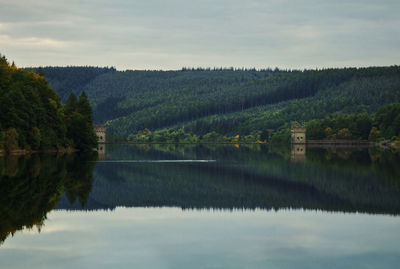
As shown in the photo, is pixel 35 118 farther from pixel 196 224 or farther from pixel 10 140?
pixel 196 224

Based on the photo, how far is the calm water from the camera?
2461 cm

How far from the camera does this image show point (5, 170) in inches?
2501

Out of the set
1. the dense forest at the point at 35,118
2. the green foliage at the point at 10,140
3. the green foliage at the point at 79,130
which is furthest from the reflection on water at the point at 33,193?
the green foliage at the point at 79,130

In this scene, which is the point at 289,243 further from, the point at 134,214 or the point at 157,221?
the point at 134,214

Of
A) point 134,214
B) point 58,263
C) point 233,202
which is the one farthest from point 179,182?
point 58,263

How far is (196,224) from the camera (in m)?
33.3

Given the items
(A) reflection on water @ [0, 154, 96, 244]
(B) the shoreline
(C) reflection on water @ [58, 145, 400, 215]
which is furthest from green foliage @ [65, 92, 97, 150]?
(A) reflection on water @ [0, 154, 96, 244]

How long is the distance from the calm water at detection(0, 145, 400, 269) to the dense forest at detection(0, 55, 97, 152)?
5194 cm

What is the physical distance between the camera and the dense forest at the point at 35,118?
10812 cm

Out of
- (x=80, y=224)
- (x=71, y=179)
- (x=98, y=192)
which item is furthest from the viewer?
(x=71, y=179)

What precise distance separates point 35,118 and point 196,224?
86456mm

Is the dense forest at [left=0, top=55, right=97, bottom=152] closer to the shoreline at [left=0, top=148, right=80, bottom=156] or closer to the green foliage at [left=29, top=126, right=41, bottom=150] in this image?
the green foliage at [left=29, top=126, right=41, bottom=150]

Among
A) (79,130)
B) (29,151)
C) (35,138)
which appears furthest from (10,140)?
(79,130)

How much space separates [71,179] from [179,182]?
371 inches
